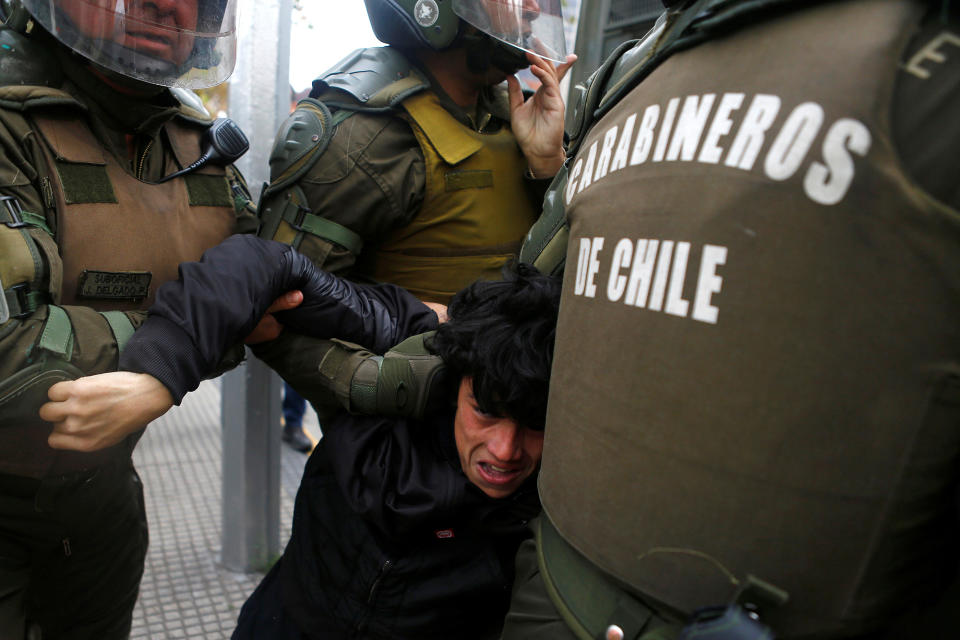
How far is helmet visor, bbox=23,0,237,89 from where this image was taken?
141 centimetres

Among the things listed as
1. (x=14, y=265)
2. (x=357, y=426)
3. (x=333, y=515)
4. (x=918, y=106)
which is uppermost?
(x=918, y=106)

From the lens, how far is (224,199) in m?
1.78

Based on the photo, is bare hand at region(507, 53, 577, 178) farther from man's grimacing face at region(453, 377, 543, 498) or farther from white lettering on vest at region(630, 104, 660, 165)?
white lettering on vest at region(630, 104, 660, 165)

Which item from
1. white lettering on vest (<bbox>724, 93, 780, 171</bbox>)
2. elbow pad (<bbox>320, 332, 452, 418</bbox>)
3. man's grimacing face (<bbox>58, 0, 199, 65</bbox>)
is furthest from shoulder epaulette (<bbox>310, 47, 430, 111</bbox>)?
white lettering on vest (<bbox>724, 93, 780, 171</bbox>)

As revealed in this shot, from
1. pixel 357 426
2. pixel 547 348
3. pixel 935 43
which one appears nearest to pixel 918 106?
pixel 935 43

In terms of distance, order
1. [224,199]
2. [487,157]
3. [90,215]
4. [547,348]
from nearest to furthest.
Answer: [547,348], [90,215], [224,199], [487,157]

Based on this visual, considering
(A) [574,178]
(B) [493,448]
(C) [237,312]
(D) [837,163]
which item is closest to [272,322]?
(C) [237,312]

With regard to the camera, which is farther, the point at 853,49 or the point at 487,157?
the point at 487,157

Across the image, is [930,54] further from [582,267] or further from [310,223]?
A: [310,223]

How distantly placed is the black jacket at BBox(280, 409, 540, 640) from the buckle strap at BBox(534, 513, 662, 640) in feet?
1.23

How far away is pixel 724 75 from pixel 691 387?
299mm

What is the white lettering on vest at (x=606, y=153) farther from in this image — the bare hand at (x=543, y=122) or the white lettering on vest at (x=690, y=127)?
the bare hand at (x=543, y=122)

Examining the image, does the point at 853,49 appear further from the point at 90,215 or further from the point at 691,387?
the point at 90,215

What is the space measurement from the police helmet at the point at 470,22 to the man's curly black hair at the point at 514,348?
70cm
